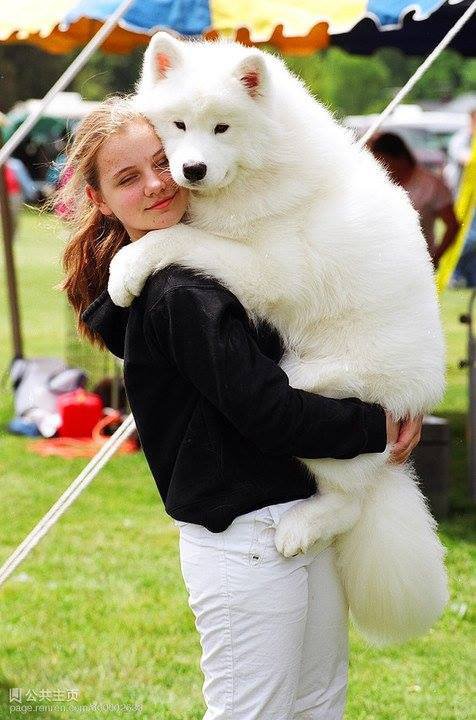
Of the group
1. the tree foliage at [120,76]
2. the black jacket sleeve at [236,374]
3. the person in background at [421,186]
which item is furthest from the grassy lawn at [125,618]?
the tree foliage at [120,76]

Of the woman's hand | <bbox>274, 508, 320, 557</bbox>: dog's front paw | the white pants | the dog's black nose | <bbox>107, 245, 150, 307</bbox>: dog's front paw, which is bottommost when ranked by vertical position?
the white pants

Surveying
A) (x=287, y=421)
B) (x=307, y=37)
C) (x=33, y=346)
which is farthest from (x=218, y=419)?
(x=33, y=346)

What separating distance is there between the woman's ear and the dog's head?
0.17 metres

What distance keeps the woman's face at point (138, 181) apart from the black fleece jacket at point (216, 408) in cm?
17

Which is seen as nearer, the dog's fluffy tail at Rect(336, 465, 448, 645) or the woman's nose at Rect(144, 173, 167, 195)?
the woman's nose at Rect(144, 173, 167, 195)

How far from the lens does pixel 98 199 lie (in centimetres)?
219

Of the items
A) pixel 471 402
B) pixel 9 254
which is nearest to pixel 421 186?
pixel 471 402

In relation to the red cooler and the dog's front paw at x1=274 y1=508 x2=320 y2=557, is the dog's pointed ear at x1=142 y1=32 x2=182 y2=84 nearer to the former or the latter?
the dog's front paw at x1=274 y1=508 x2=320 y2=557

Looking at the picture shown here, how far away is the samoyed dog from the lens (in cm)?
209

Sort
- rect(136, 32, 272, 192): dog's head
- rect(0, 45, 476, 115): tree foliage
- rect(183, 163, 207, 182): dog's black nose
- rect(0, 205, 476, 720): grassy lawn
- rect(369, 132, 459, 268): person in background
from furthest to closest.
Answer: rect(0, 45, 476, 115): tree foliage < rect(369, 132, 459, 268): person in background < rect(0, 205, 476, 720): grassy lawn < rect(136, 32, 272, 192): dog's head < rect(183, 163, 207, 182): dog's black nose

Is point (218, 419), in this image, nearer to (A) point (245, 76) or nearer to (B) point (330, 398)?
(B) point (330, 398)

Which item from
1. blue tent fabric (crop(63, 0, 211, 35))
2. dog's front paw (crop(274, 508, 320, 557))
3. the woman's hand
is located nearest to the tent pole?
blue tent fabric (crop(63, 0, 211, 35))

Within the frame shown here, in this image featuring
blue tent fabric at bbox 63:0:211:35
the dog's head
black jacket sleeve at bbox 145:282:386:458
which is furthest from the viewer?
blue tent fabric at bbox 63:0:211:35

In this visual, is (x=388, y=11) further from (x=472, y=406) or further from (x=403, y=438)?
(x=403, y=438)
